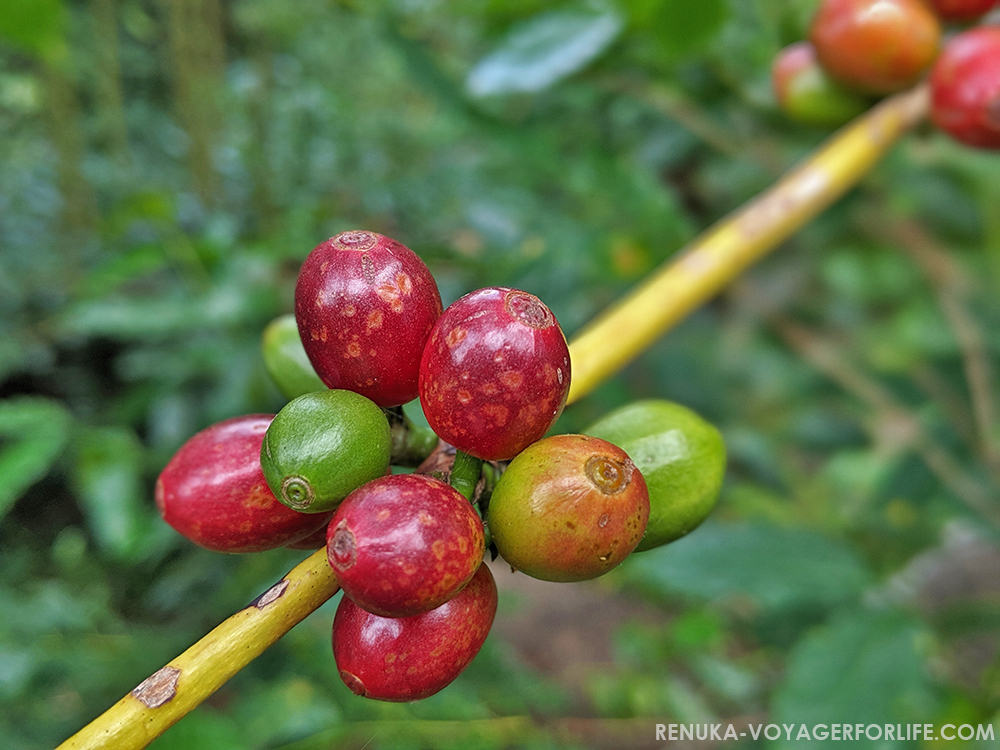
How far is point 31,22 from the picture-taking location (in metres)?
1.35

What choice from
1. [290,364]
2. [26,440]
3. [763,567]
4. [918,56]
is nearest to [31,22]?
[26,440]

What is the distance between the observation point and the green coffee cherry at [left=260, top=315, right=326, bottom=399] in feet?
2.34

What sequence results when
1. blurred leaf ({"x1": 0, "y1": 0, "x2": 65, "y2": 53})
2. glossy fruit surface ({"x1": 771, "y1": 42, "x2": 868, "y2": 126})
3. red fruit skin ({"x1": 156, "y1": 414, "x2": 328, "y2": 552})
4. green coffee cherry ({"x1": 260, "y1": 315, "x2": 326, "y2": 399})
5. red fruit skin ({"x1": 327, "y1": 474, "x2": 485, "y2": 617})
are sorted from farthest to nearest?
blurred leaf ({"x1": 0, "y1": 0, "x2": 65, "y2": 53}), glossy fruit surface ({"x1": 771, "y1": 42, "x2": 868, "y2": 126}), green coffee cherry ({"x1": 260, "y1": 315, "x2": 326, "y2": 399}), red fruit skin ({"x1": 156, "y1": 414, "x2": 328, "y2": 552}), red fruit skin ({"x1": 327, "y1": 474, "x2": 485, "y2": 617})

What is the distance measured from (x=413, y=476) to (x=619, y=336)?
1.35 feet

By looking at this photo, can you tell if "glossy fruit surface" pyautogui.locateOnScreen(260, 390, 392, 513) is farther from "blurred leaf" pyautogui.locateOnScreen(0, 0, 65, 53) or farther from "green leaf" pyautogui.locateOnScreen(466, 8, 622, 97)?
"blurred leaf" pyautogui.locateOnScreen(0, 0, 65, 53)

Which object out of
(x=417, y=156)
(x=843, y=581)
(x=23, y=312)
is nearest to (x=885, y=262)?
(x=843, y=581)

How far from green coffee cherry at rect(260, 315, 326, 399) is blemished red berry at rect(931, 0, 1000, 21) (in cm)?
111

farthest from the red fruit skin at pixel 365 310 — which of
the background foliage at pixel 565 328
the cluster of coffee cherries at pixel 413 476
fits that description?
the background foliage at pixel 565 328

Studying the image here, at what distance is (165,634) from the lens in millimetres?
1705

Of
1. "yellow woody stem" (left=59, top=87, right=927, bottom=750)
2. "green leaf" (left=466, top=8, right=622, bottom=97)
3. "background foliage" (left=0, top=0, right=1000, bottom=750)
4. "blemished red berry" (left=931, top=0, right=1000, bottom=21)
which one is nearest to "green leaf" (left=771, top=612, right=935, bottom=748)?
"background foliage" (left=0, top=0, right=1000, bottom=750)

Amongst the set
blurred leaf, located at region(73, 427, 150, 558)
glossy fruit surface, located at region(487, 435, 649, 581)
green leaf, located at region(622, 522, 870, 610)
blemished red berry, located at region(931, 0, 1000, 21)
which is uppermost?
blemished red berry, located at region(931, 0, 1000, 21)

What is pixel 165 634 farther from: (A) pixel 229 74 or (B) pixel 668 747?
(A) pixel 229 74

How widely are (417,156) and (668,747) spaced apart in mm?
2422

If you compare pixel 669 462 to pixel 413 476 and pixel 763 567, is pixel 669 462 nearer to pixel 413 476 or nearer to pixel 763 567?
pixel 413 476
